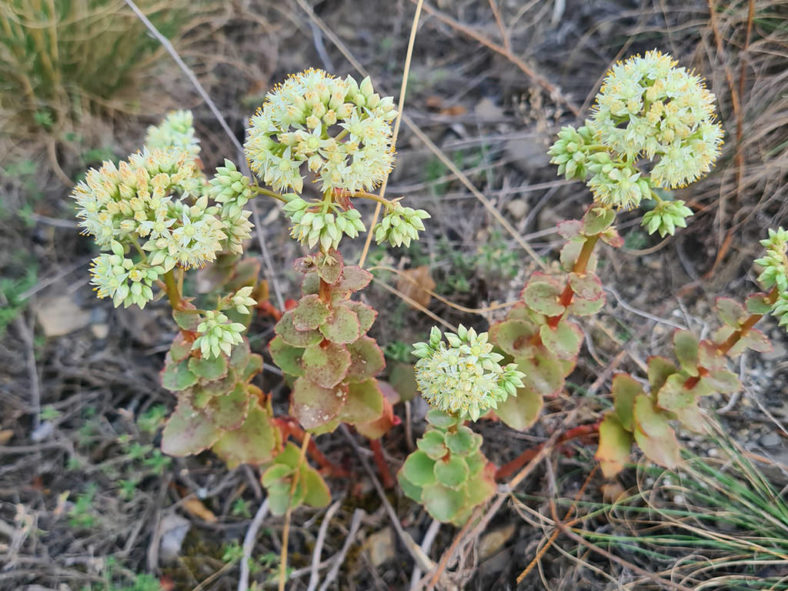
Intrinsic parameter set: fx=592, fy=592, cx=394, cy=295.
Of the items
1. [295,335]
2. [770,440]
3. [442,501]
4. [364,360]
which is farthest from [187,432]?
[770,440]

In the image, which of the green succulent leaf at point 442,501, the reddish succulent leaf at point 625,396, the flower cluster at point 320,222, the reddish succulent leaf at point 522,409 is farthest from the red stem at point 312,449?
the reddish succulent leaf at point 625,396

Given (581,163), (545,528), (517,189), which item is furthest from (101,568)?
(517,189)

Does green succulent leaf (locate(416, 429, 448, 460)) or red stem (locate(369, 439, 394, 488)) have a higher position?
green succulent leaf (locate(416, 429, 448, 460))

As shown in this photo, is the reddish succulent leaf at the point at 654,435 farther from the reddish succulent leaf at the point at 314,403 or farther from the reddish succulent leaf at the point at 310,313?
the reddish succulent leaf at the point at 310,313

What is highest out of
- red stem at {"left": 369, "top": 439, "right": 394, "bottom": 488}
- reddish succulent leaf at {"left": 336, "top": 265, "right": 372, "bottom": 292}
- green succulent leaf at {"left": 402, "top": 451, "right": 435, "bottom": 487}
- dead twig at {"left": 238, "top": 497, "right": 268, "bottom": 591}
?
reddish succulent leaf at {"left": 336, "top": 265, "right": 372, "bottom": 292}

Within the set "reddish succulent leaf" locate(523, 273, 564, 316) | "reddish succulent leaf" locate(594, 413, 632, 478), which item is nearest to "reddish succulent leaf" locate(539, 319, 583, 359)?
"reddish succulent leaf" locate(523, 273, 564, 316)

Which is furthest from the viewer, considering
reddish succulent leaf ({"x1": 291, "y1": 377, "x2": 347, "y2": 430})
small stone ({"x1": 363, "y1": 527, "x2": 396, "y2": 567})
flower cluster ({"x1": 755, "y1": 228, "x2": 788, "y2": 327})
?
small stone ({"x1": 363, "y1": 527, "x2": 396, "y2": 567})

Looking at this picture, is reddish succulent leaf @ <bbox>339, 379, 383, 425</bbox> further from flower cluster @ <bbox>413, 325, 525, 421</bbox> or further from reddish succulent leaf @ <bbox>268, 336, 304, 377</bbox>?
flower cluster @ <bbox>413, 325, 525, 421</bbox>
